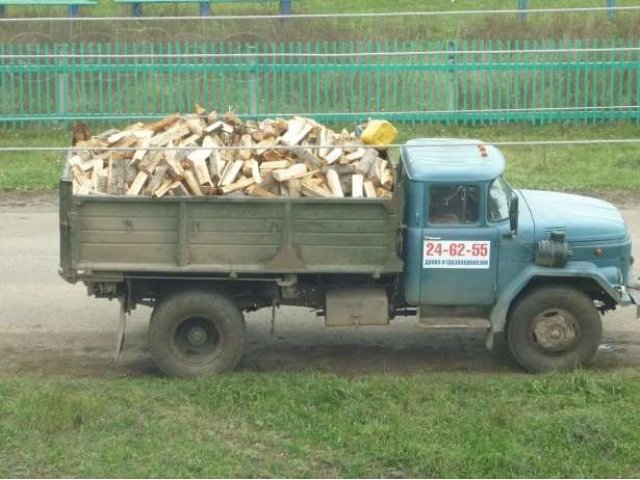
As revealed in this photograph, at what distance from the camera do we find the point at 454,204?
35.3 ft

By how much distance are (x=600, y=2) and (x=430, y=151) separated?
20.5 m

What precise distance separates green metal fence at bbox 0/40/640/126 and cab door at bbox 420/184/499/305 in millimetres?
10797

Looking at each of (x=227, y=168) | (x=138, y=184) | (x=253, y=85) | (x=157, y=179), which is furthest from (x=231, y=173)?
(x=253, y=85)

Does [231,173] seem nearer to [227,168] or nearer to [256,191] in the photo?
[227,168]

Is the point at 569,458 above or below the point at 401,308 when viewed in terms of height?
below

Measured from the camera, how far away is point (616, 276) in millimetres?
10953

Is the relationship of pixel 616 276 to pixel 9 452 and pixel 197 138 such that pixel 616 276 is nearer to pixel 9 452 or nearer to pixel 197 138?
pixel 197 138

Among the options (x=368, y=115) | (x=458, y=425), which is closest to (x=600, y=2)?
(x=368, y=115)

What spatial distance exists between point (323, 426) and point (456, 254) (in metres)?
2.11

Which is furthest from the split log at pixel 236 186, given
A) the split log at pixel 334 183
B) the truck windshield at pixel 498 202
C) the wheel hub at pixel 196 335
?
the truck windshield at pixel 498 202

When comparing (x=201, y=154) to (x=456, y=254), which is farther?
(x=201, y=154)

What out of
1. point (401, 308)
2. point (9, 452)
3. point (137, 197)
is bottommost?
point (9, 452)

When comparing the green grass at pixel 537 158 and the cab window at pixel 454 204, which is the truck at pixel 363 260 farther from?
the green grass at pixel 537 158

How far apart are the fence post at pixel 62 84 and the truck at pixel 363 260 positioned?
36.8 feet
